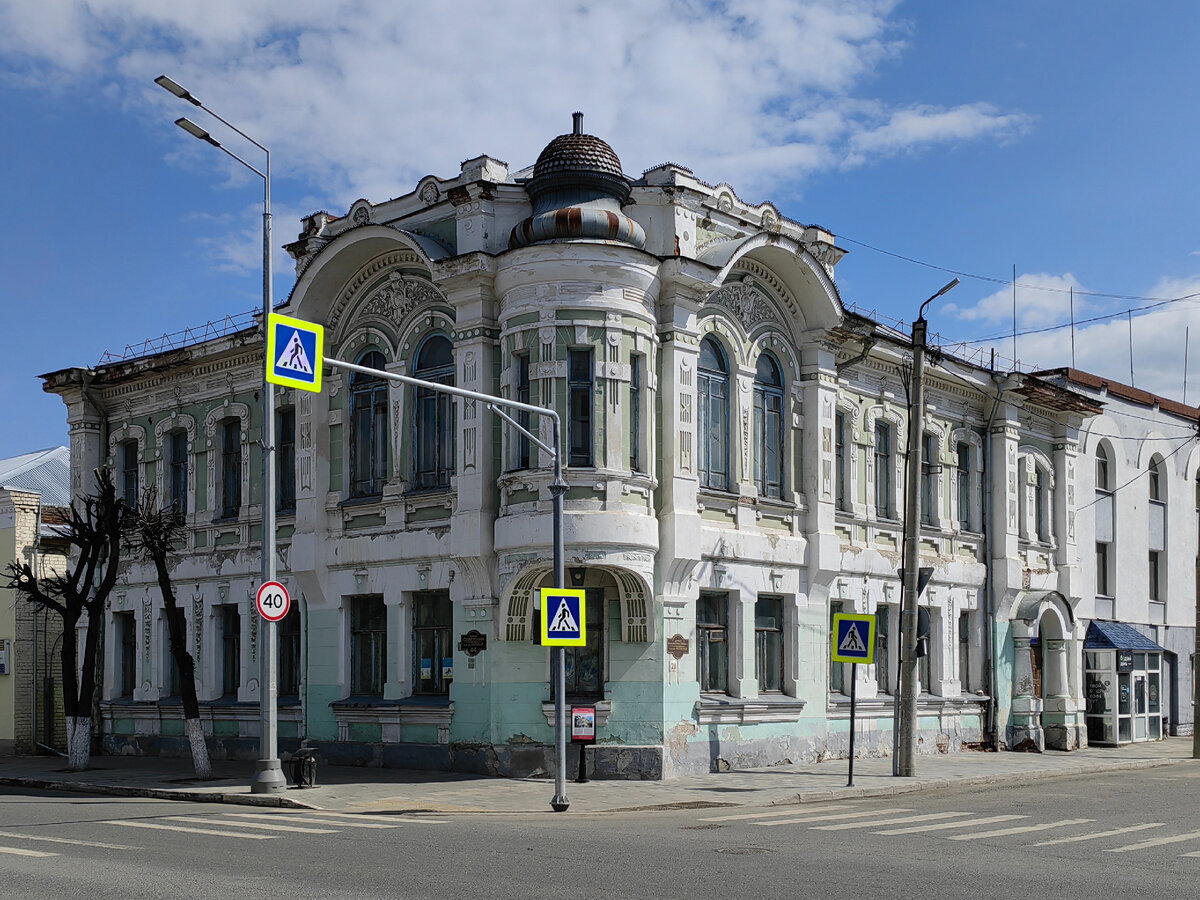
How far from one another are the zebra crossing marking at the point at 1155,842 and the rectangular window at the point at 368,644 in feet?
48.1

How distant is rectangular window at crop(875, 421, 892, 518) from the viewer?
29.6m

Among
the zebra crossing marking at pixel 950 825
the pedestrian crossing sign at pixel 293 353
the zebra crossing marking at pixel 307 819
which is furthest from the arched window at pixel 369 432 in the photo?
the zebra crossing marking at pixel 950 825

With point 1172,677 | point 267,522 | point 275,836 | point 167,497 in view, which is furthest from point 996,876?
point 1172,677

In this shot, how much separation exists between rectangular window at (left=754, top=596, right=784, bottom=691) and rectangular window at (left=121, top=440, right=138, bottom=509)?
50.0 feet

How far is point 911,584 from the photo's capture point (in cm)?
2300

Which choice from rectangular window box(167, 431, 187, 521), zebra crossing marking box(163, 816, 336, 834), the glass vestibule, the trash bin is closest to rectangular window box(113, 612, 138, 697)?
rectangular window box(167, 431, 187, 521)

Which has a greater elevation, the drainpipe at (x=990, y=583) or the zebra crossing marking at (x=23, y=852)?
the drainpipe at (x=990, y=583)

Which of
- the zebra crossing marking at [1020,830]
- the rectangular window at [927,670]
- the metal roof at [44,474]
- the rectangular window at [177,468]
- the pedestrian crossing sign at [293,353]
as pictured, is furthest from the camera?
the metal roof at [44,474]

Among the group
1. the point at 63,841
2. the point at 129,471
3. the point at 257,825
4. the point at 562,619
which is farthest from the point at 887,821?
the point at 129,471

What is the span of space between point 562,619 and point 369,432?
9.27 meters

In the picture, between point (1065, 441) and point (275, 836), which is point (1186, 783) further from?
point (275, 836)

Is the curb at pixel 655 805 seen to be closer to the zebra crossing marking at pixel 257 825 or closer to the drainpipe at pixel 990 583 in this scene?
the zebra crossing marking at pixel 257 825

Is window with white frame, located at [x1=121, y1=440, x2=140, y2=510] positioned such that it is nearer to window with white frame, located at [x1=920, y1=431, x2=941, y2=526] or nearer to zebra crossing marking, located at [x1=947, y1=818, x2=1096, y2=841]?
window with white frame, located at [x1=920, y1=431, x2=941, y2=526]

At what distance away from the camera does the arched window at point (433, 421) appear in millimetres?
24969
